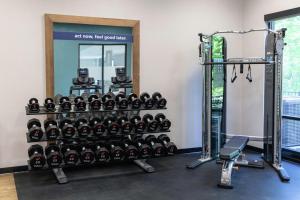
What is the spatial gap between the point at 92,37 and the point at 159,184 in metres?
2.30

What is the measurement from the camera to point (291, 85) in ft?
17.2

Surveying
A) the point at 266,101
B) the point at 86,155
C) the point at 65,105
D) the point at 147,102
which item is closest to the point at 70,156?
the point at 86,155

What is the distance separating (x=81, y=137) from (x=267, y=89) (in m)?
2.67

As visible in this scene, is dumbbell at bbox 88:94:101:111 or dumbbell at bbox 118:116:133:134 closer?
dumbbell at bbox 88:94:101:111

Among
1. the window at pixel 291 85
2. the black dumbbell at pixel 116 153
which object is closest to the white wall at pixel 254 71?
the window at pixel 291 85

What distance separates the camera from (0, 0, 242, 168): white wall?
443cm

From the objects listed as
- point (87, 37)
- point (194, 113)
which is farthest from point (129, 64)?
point (194, 113)

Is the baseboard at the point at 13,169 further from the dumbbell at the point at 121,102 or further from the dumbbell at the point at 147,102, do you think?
the dumbbell at the point at 147,102

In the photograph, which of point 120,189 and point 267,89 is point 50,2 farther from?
point 267,89

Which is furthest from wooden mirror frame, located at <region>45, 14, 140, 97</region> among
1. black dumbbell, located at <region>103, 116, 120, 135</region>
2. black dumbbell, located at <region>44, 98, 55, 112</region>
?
black dumbbell, located at <region>103, 116, 120, 135</region>

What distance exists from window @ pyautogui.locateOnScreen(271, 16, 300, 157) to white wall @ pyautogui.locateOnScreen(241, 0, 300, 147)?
304mm

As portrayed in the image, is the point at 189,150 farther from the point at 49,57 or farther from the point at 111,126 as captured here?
the point at 49,57

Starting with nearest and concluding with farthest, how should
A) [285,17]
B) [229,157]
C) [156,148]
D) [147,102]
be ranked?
[229,157]
[156,148]
[147,102]
[285,17]

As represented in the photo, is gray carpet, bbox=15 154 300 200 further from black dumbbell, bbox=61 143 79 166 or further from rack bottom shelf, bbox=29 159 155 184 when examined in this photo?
black dumbbell, bbox=61 143 79 166
